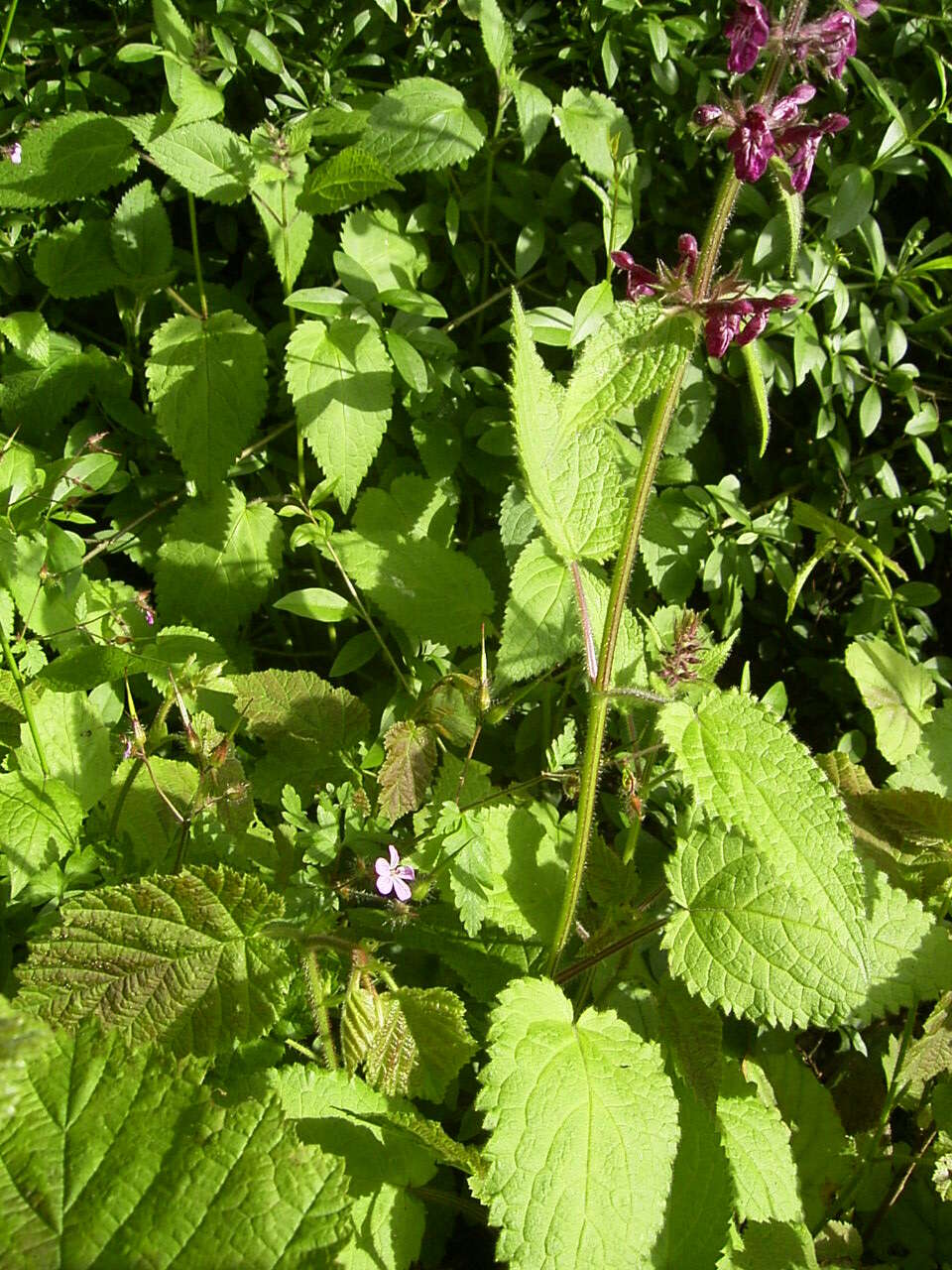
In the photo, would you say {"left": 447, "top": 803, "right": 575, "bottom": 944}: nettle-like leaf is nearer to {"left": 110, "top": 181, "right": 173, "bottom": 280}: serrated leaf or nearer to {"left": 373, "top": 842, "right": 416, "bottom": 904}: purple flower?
{"left": 373, "top": 842, "right": 416, "bottom": 904}: purple flower

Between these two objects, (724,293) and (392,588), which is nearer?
(724,293)

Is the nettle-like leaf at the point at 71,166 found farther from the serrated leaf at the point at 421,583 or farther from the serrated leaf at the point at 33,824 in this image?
the serrated leaf at the point at 33,824

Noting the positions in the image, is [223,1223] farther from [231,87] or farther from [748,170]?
[231,87]

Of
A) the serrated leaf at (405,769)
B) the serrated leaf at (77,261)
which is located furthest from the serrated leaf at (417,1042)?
the serrated leaf at (77,261)

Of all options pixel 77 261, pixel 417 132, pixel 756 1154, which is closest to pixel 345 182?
pixel 417 132

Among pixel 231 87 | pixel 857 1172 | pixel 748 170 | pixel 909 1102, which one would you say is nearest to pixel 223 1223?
pixel 748 170
